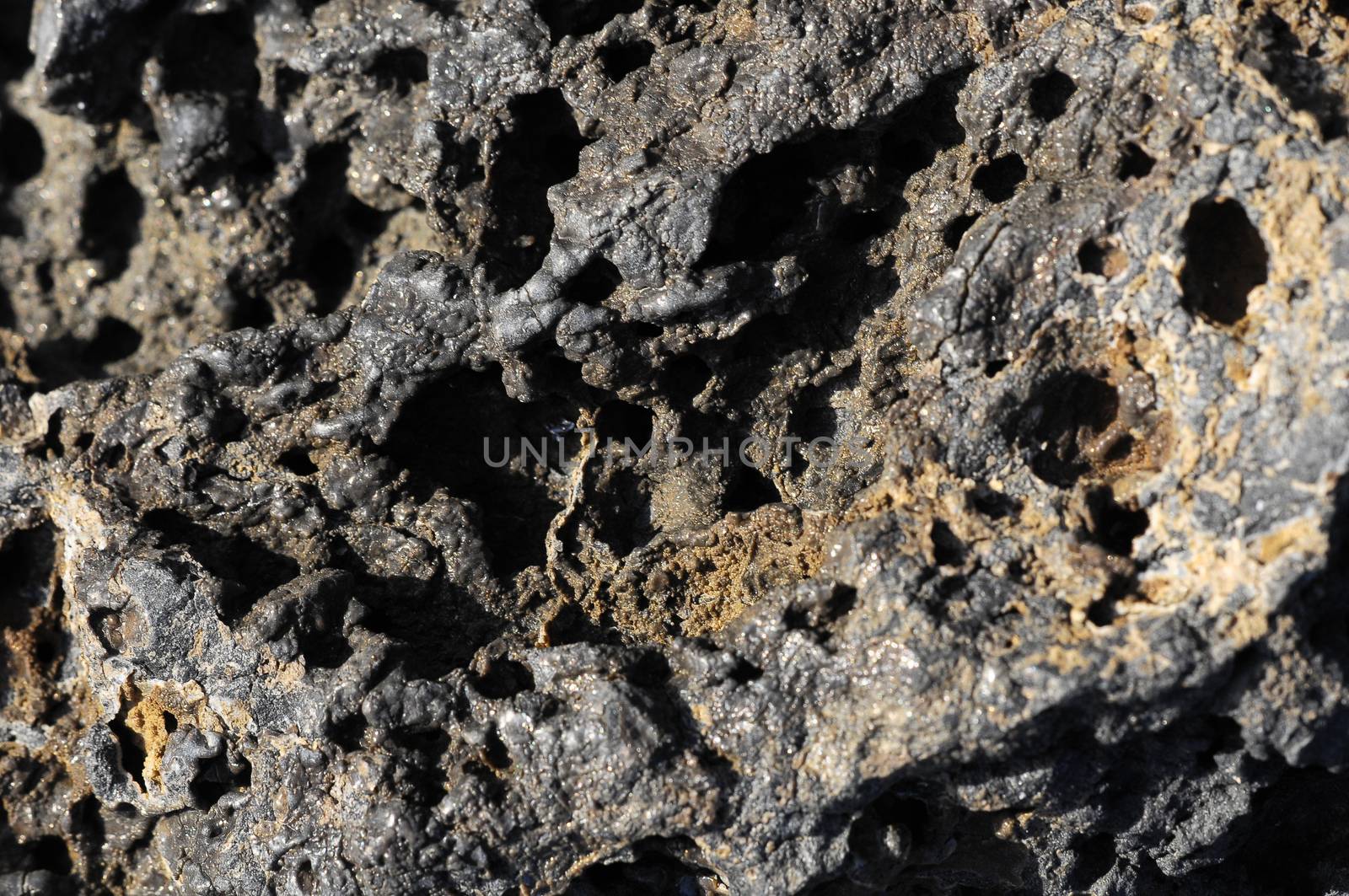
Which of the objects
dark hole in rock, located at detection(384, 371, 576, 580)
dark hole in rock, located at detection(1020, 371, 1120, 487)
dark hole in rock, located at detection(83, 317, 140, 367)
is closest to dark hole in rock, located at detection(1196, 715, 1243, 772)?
dark hole in rock, located at detection(1020, 371, 1120, 487)

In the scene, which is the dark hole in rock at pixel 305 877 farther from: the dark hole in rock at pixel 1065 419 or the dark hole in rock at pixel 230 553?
the dark hole in rock at pixel 1065 419

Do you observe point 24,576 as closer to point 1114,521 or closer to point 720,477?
point 720,477

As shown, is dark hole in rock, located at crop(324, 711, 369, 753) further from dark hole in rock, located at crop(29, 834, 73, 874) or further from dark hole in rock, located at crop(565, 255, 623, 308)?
dark hole in rock, located at crop(29, 834, 73, 874)

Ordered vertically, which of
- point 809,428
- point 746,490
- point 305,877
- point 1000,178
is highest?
point 1000,178

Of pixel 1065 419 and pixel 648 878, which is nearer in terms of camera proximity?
pixel 1065 419

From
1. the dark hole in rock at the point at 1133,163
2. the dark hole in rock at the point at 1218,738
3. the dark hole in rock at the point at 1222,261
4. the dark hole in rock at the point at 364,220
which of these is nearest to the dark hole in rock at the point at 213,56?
the dark hole in rock at the point at 364,220

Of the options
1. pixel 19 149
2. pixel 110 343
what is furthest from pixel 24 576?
pixel 19 149
